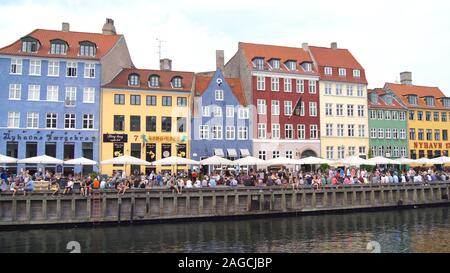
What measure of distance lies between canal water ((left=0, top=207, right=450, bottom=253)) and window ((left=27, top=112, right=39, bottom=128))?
2179cm

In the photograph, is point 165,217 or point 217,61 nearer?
point 165,217

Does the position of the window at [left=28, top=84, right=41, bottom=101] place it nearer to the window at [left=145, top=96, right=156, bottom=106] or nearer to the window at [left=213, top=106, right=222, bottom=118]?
the window at [left=145, top=96, right=156, bottom=106]

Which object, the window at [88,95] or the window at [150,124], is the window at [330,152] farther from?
the window at [88,95]

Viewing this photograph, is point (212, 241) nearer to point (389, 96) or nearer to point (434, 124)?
point (389, 96)

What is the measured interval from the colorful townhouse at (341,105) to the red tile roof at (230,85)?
1067cm

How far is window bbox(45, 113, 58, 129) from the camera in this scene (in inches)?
1811

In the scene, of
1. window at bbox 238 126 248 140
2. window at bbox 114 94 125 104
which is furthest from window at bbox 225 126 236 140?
window at bbox 114 94 125 104

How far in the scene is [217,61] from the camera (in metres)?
57.8

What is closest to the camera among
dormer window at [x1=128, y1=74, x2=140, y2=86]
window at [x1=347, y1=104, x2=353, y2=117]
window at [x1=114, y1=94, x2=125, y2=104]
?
window at [x1=114, y1=94, x2=125, y2=104]

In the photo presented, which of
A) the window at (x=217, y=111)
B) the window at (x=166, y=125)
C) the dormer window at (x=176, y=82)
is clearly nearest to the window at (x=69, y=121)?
the window at (x=166, y=125)

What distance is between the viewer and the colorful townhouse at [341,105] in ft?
189

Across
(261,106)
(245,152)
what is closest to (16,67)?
(245,152)
